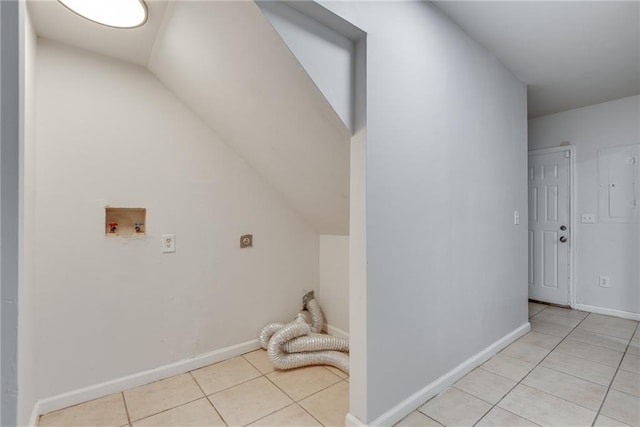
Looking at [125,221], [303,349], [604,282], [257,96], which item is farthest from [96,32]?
[604,282]

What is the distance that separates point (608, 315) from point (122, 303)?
484cm

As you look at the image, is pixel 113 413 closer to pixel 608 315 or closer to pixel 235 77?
pixel 235 77

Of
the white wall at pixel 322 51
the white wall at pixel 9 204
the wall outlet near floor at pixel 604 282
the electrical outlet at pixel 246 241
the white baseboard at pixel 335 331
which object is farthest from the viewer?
the wall outlet near floor at pixel 604 282

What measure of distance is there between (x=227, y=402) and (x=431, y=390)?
4.11 ft

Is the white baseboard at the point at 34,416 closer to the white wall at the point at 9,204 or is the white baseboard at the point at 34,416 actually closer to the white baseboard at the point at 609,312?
the white wall at the point at 9,204

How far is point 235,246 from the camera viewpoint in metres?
2.46

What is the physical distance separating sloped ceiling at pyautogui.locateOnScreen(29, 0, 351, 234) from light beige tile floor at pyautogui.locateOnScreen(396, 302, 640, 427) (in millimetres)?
1436

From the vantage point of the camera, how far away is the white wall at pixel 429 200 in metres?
1.56

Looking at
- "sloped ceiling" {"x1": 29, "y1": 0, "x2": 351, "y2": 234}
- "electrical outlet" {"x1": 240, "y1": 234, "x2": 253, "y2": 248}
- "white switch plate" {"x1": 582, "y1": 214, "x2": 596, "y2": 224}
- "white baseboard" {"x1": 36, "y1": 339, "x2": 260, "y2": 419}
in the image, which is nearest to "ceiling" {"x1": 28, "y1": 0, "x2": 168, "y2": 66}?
"sloped ceiling" {"x1": 29, "y1": 0, "x2": 351, "y2": 234}

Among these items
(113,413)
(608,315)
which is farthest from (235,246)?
(608,315)

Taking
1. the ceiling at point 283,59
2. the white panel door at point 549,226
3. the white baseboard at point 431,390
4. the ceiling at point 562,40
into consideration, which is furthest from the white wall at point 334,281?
the white panel door at point 549,226

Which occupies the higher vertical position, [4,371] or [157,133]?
[157,133]

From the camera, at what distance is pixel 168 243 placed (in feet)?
7.09

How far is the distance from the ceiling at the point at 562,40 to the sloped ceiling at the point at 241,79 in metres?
Answer: 1.17
